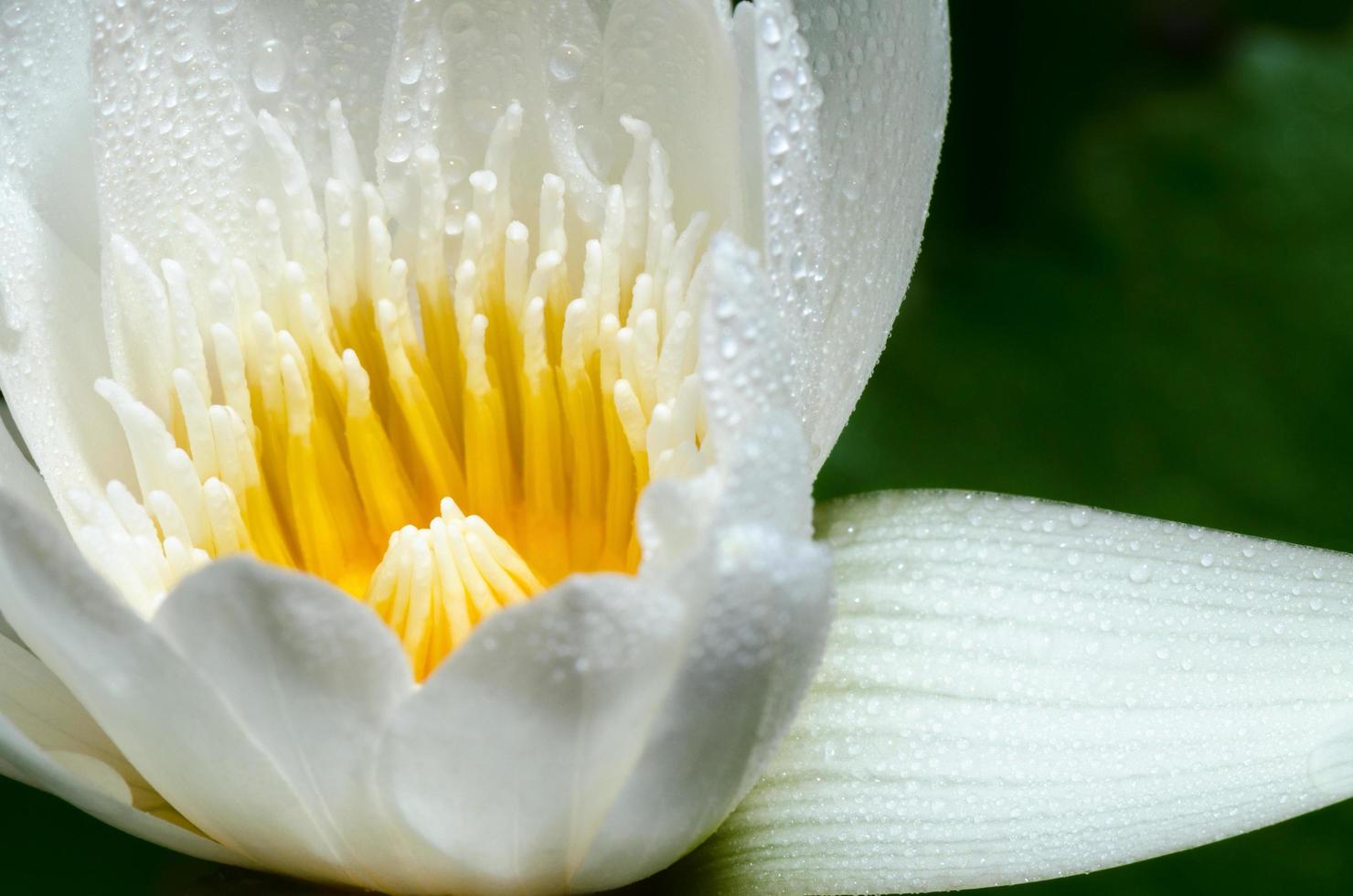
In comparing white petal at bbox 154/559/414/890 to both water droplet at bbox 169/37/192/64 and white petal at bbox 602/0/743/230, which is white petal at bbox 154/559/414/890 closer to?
white petal at bbox 602/0/743/230

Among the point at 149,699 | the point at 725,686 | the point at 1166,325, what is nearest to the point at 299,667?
the point at 149,699

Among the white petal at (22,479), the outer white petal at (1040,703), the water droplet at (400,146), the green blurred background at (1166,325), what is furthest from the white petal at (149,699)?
the green blurred background at (1166,325)

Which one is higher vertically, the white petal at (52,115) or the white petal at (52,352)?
the white petal at (52,115)

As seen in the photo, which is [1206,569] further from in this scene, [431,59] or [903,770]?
[431,59]

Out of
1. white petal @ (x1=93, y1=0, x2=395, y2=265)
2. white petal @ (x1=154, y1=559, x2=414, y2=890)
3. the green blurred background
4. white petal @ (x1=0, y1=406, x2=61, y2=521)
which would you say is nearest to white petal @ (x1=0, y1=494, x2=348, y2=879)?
white petal @ (x1=154, y1=559, x2=414, y2=890)

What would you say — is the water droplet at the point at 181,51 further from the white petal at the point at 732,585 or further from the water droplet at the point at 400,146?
the white petal at the point at 732,585

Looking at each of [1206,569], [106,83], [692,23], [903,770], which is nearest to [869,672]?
[903,770]
